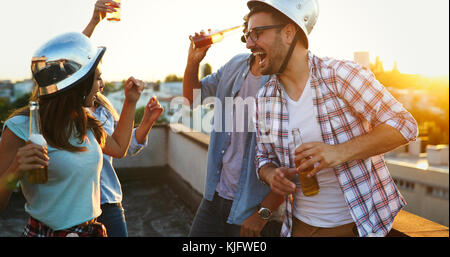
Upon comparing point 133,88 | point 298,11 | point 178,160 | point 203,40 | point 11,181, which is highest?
point 298,11

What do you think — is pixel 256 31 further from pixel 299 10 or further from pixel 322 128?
pixel 322 128

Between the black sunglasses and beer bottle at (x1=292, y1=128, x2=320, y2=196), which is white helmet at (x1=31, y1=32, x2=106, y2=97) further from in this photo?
beer bottle at (x1=292, y1=128, x2=320, y2=196)

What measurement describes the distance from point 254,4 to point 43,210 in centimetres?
133

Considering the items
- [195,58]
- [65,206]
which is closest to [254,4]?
[195,58]

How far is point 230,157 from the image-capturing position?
2.58 meters

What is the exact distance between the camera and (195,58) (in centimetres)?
276

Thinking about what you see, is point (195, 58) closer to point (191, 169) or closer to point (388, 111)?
point (388, 111)

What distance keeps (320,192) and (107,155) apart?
49.6 inches

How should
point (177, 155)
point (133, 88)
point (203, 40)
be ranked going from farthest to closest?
point (177, 155), point (203, 40), point (133, 88)

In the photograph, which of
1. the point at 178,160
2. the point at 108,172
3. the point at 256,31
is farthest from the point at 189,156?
the point at 256,31

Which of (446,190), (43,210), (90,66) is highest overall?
(90,66)

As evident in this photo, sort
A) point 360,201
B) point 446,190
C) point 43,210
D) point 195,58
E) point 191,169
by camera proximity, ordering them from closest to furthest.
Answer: point 43,210, point 360,201, point 195,58, point 191,169, point 446,190

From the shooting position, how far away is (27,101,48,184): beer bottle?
5.31ft

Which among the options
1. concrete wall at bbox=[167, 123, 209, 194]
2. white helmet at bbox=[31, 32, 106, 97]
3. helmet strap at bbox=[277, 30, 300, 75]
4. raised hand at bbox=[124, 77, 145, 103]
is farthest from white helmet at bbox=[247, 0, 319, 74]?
concrete wall at bbox=[167, 123, 209, 194]
